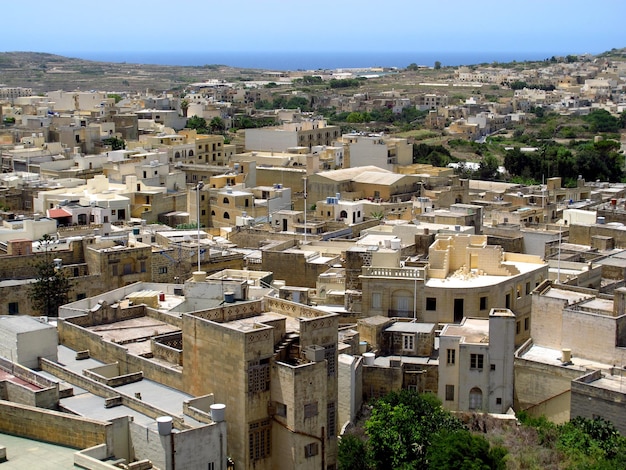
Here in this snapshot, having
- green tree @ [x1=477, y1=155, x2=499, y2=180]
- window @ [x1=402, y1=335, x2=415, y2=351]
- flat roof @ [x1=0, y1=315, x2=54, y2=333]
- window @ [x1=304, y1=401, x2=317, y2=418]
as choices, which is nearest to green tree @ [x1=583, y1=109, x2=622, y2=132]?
green tree @ [x1=477, y1=155, x2=499, y2=180]

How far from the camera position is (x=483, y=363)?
29.0m

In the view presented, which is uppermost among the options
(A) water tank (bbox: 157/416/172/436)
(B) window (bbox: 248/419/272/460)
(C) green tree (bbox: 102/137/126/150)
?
(C) green tree (bbox: 102/137/126/150)

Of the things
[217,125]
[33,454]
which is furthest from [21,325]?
[217,125]

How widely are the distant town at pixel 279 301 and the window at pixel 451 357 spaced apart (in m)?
0.13

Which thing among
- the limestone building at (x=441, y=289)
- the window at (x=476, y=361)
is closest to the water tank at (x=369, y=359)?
the window at (x=476, y=361)

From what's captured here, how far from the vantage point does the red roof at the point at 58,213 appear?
4406 centimetres

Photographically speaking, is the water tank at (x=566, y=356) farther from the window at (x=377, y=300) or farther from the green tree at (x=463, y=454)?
the window at (x=377, y=300)

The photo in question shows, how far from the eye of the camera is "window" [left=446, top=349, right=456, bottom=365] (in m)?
29.2

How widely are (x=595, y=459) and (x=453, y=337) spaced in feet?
18.8

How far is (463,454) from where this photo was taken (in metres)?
23.7

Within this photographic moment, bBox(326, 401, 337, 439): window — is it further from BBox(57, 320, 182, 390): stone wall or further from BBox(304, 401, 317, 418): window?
BBox(57, 320, 182, 390): stone wall

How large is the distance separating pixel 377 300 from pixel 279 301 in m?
8.06

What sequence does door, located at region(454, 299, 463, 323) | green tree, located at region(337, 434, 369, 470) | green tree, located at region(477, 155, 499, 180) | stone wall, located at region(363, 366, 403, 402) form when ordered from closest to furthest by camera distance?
green tree, located at region(337, 434, 369, 470), stone wall, located at region(363, 366, 403, 402), door, located at region(454, 299, 463, 323), green tree, located at region(477, 155, 499, 180)

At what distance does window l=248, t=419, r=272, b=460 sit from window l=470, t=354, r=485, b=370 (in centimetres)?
844
